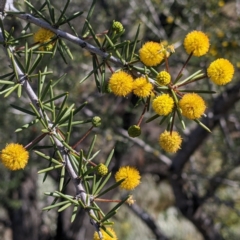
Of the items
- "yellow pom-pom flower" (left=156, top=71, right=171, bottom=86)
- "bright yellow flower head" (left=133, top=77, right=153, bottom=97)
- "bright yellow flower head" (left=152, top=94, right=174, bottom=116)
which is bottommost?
"bright yellow flower head" (left=152, top=94, right=174, bottom=116)

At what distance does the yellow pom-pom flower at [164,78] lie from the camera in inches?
36.0

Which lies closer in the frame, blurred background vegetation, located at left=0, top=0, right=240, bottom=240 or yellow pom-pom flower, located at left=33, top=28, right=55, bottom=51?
yellow pom-pom flower, located at left=33, top=28, right=55, bottom=51

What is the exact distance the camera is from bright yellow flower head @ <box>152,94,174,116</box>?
0.90 m

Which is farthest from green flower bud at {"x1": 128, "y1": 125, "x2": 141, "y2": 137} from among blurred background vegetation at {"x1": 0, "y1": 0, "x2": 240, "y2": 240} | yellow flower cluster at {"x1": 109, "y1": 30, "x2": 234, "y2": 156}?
blurred background vegetation at {"x1": 0, "y1": 0, "x2": 240, "y2": 240}

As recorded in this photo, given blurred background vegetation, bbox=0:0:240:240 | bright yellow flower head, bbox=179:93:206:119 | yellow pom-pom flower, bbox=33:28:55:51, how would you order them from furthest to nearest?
blurred background vegetation, bbox=0:0:240:240
yellow pom-pom flower, bbox=33:28:55:51
bright yellow flower head, bbox=179:93:206:119

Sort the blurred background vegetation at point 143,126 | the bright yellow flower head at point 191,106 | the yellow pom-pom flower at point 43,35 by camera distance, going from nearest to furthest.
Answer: the bright yellow flower head at point 191,106 → the yellow pom-pom flower at point 43,35 → the blurred background vegetation at point 143,126

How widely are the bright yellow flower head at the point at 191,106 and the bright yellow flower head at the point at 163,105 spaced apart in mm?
25

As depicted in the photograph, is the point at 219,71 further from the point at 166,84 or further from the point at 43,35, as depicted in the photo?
the point at 43,35

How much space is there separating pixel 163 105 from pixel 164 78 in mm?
60

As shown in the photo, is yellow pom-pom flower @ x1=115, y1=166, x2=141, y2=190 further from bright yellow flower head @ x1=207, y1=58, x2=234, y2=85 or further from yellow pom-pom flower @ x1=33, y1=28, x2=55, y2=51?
yellow pom-pom flower @ x1=33, y1=28, x2=55, y2=51

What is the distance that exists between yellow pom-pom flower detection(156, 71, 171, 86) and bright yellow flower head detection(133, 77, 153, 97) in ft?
0.07

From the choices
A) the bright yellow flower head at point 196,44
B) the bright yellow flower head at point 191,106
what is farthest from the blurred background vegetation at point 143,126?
the bright yellow flower head at point 191,106

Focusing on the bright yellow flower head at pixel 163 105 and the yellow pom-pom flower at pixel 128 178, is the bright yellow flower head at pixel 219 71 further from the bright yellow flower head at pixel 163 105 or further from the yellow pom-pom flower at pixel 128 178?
the yellow pom-pom flower at pixel 128 178

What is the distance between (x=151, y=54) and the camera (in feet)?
3.12
